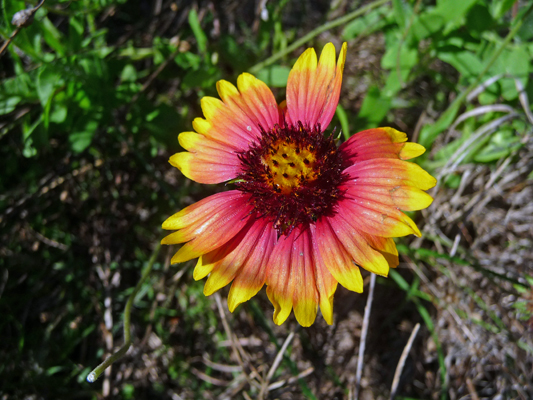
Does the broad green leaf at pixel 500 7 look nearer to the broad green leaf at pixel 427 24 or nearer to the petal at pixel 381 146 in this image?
the broad green leaf at pixel 427 24

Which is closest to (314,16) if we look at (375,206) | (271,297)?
(375,206)

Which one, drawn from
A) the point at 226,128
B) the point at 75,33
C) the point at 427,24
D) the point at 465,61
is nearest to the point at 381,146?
the point at 226,128

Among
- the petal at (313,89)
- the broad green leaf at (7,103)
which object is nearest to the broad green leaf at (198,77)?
the petal at (313,89)

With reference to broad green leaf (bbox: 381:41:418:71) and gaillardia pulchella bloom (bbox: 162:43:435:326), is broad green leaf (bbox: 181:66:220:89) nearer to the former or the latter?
gaillardia pulchella bloom (bbox: 162:43:435:326)

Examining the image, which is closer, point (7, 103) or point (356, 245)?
point (356, 245)

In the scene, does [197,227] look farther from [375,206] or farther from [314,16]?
[314,16]

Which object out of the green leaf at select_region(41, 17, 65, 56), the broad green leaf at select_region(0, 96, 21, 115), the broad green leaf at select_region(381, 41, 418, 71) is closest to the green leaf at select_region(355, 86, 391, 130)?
the broad green leaf at select_region(381, 41, 418, 71)

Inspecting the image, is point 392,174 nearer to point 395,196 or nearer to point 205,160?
point 395,196
